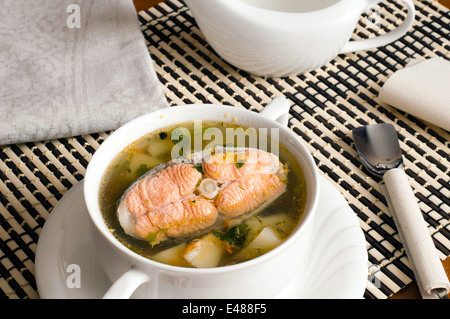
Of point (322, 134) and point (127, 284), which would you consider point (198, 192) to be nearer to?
point (127, 284)

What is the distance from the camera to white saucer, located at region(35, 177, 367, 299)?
79 centimetres

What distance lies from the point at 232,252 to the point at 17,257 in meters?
0.40

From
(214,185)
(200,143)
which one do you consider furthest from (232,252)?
(200,143)

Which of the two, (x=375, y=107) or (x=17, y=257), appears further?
(x=375, y=107)

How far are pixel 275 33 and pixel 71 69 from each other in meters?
0.46

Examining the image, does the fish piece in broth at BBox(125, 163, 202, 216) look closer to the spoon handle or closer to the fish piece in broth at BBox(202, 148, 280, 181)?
the fish piece in broth at BBox(202, 148, 280, 181)

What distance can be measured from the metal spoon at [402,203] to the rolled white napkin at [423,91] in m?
0.08

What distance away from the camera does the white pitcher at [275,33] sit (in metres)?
1.09

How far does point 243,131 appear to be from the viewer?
2.87 ft

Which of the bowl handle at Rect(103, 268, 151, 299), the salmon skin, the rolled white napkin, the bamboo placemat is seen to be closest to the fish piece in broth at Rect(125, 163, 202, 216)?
the salmon skin

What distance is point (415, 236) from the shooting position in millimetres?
926

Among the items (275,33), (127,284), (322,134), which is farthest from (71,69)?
(127,284)
